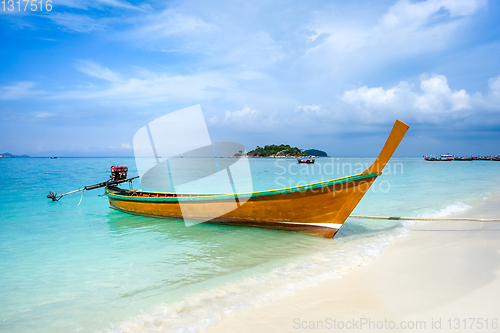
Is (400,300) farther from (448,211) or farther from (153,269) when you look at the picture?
(448,211)

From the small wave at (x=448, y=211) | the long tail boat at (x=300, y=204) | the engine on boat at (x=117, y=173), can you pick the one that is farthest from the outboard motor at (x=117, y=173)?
the small wave at (x=448, y=211)

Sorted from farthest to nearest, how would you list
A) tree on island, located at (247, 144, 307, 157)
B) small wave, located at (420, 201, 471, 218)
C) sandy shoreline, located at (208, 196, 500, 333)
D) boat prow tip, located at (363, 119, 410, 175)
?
tree on island, located at (247, 144, 307, 157) → small wave, located at (420, 201, 471, 218) → boat prow tip, located at (363, 119, 410, 175) → sandy shoreline, located at (208, 196, 500, 333)

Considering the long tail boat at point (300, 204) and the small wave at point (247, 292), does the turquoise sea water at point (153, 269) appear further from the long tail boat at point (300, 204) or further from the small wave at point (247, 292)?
the long tail boat at point (300, 204)

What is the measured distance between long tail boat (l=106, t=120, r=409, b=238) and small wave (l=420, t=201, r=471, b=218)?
5670 millimetres

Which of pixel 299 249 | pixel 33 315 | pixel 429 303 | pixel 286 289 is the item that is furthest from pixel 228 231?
pixel 429 303

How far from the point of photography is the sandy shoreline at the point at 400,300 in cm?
314

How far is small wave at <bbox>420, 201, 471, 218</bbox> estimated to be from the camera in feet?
33.6

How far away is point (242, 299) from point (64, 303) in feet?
9.77

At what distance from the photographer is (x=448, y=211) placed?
1090 centimetres

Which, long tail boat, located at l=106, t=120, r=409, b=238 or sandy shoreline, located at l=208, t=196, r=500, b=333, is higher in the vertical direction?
long tail boat, located at l=106, t=120, r=409, b=238

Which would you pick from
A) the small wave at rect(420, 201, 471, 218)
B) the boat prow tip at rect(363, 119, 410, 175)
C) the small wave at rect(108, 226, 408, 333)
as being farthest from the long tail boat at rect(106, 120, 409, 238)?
the small wave at rect(420, 201, 471, 218)

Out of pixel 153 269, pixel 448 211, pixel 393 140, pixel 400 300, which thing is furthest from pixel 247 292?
pixel 448 211

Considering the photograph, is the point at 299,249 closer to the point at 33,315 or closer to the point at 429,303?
the point at 429,303

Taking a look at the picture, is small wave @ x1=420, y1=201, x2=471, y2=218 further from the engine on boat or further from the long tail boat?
the engine on boat
